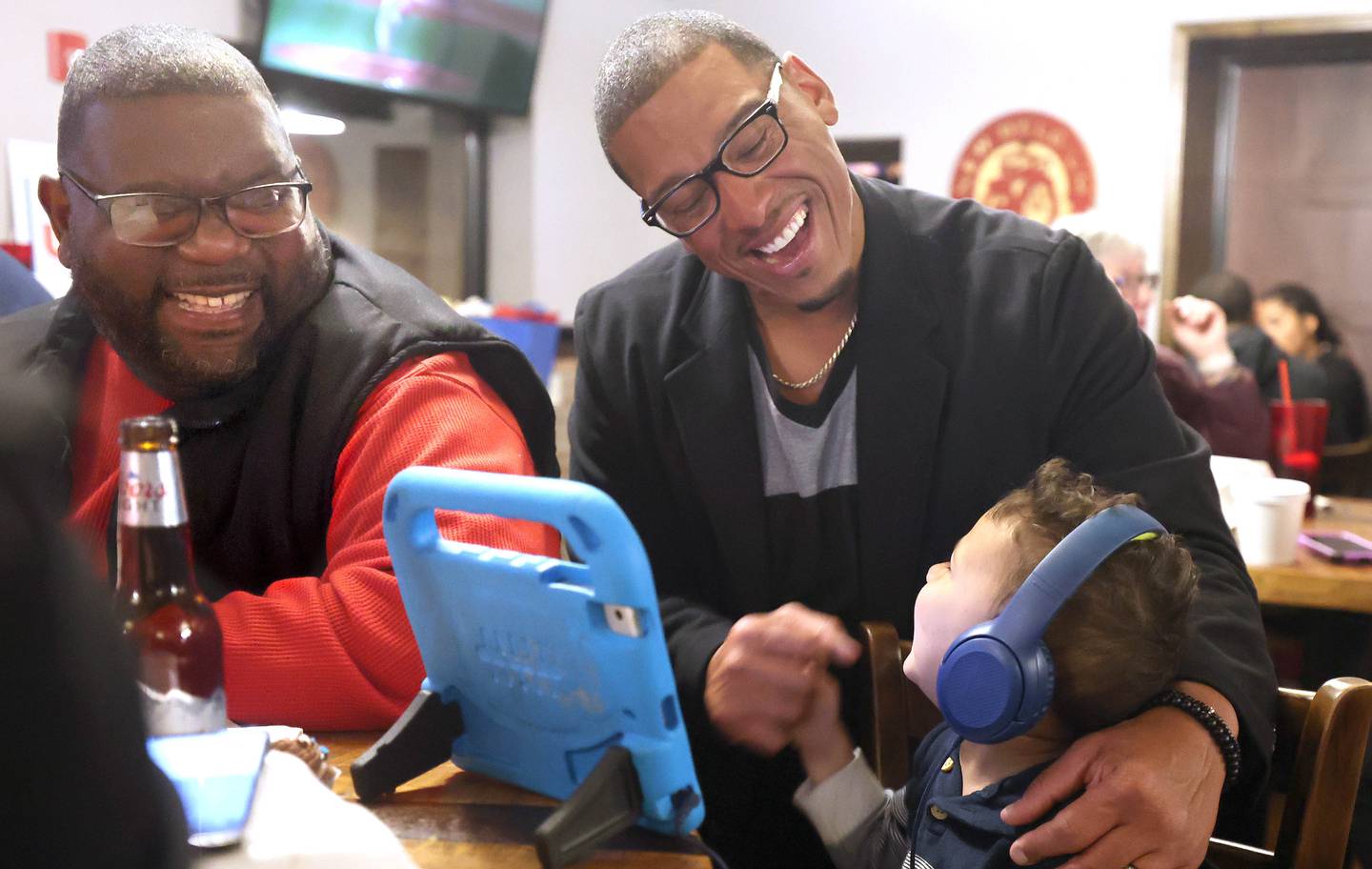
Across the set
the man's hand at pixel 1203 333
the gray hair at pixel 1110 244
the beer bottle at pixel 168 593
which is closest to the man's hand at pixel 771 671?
the beer bottle at pixel 168 593

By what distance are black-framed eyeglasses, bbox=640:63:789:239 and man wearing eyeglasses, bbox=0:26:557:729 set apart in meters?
0.28

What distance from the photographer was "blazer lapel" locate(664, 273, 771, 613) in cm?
165

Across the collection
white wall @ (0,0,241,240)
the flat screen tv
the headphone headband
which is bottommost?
the headphone headband

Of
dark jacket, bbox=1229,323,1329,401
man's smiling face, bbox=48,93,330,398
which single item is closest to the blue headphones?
man's smiling face, bbox=48,93,330,398

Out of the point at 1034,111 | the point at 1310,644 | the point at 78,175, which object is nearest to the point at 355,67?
the point at 1034,111

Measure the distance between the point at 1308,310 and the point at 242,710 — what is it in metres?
5.59

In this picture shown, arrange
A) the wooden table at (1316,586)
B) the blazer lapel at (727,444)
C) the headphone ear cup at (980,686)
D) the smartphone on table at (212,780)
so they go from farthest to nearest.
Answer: the wooden table at (1316,586)
the blazer lapel at (727,444)
the headphone ear cup at (980,686)
the smartphone on table at (212,780)

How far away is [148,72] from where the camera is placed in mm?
1385

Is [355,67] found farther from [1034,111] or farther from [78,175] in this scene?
[78,175]

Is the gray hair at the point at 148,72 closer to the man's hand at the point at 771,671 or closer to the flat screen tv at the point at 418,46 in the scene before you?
the man's hand at the point at 771,671

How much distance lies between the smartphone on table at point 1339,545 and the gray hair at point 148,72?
2253 millimetres

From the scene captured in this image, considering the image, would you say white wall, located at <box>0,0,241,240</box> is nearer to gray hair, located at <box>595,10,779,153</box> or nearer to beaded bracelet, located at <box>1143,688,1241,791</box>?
gray hair, located at <box>595,10,779,153</box>

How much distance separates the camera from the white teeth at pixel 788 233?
1.57 metres

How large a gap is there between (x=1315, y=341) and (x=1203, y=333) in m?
1.58
